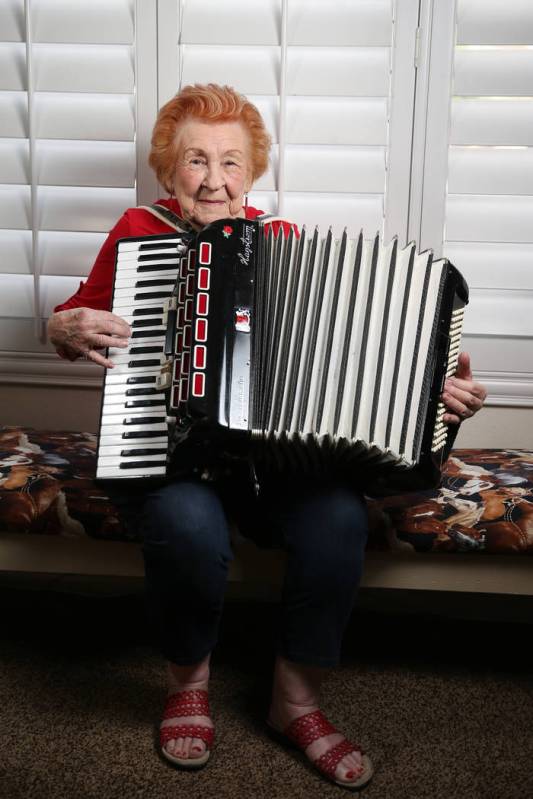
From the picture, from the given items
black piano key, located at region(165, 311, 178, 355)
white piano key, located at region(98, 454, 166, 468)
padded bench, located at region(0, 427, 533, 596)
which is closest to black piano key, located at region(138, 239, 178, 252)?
black piano key, located at region(165, 311, 178, 355)

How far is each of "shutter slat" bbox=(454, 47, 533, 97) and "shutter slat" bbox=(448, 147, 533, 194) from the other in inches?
4.8

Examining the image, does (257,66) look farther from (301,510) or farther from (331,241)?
(301,510)

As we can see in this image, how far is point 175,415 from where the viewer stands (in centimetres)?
A: 114

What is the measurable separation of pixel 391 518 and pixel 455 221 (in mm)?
776

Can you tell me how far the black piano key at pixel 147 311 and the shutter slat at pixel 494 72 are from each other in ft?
3.12

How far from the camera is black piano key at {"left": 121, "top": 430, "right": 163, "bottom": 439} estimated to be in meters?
1.18

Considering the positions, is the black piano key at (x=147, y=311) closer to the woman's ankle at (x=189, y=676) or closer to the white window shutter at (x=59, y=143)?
the woman's ankle at (x=189, y=676)

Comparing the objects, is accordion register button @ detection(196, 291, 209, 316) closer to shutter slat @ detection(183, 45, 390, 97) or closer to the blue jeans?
the blue jeans

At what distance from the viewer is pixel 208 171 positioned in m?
1.46

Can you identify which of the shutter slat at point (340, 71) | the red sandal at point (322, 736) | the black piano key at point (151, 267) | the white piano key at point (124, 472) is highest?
the shutter slat at point (340, 71)

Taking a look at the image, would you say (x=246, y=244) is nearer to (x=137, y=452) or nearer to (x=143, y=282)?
(x=143, y=282)

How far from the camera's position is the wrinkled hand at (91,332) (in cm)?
121

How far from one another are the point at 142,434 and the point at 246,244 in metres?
0.32

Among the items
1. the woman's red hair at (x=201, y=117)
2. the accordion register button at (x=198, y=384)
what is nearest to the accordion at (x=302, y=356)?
the accordion register button at (x=198, y=384)
